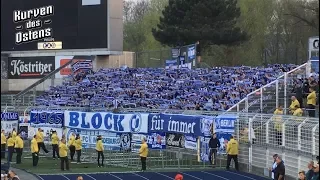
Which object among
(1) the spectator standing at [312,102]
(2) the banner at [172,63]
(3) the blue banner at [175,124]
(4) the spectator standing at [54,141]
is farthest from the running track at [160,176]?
(2) the banner at [172,63]

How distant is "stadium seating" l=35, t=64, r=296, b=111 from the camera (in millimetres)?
36562

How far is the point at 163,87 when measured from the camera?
4247 cm

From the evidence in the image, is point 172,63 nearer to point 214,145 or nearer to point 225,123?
point 225,123

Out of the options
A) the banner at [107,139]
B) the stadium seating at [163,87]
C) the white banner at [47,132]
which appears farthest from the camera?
the stadium seating at [163,87]

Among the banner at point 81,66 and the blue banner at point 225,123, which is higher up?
the banner at point 81,66

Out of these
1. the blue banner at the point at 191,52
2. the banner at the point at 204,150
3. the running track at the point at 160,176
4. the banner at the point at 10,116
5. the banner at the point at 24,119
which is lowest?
the running track at the point at 160,176

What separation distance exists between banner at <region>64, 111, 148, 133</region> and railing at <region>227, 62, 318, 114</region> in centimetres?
395

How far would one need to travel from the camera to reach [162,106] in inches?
1489

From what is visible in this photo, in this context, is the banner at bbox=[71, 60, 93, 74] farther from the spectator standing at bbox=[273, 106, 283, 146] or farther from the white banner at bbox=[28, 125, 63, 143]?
the spectator standing at bbox=[273, 106, 283, 146]

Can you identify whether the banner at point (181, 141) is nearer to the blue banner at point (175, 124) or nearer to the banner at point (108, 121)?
the blue banner at point (175, 124)

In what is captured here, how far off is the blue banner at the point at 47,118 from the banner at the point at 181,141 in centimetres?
760

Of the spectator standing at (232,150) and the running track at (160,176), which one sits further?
the spectator standing at (232,150)

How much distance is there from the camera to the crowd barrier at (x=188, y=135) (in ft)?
79.0

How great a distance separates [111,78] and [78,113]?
12668 millimetres
